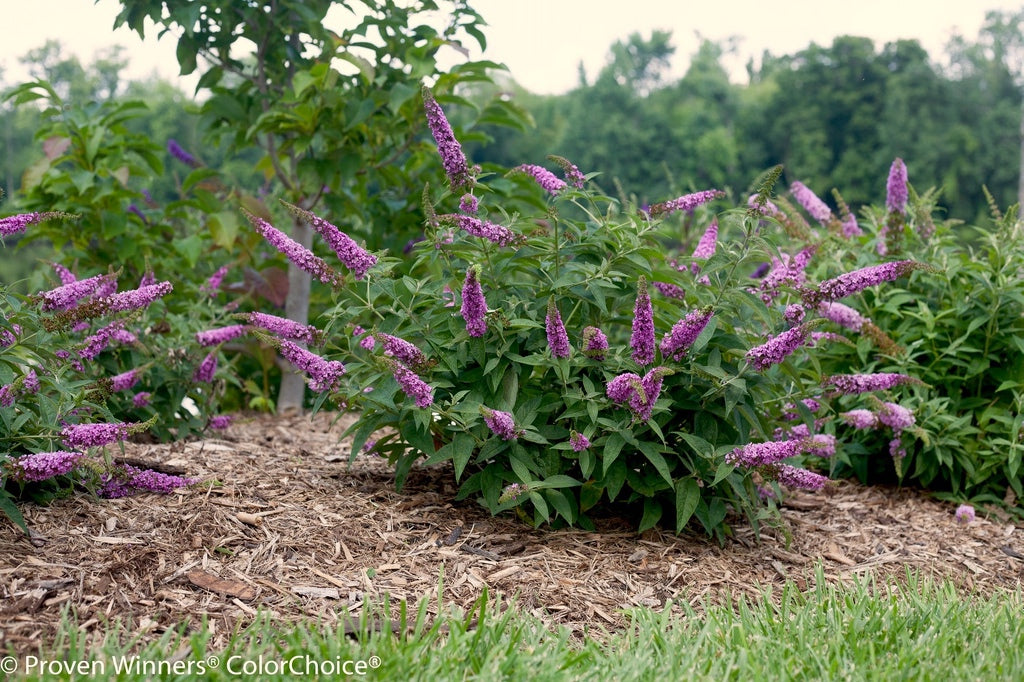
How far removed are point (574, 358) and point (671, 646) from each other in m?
1.14

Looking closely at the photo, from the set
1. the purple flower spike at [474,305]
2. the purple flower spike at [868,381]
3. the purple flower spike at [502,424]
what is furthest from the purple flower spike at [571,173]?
the purple flower spike at [868,381]

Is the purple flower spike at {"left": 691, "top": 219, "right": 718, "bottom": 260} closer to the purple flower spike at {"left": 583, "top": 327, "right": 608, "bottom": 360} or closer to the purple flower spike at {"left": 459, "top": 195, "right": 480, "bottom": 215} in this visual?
the purple flower spike at {"left": 583, "top": 327, "right": 608, "bottom": 360}

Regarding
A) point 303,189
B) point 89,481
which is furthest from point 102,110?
point 89,481

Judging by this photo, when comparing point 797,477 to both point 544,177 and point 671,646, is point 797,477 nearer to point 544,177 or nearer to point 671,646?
point 671,646

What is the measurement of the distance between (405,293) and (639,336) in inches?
39.4

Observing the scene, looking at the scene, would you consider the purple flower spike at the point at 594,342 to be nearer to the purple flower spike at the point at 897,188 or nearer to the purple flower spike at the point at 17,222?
the purple flower spike at the point at 17,222

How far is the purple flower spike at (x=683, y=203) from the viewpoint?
3.46 meters

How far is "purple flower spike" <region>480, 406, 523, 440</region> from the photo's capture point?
3.18 meters

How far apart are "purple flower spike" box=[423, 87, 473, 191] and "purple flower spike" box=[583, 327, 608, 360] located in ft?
2.33

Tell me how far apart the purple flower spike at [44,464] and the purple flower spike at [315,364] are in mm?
751

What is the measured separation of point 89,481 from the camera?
349 centimetres

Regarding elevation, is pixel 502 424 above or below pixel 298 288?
below

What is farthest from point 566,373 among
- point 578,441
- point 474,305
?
point 474,305

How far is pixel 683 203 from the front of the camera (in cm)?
345
